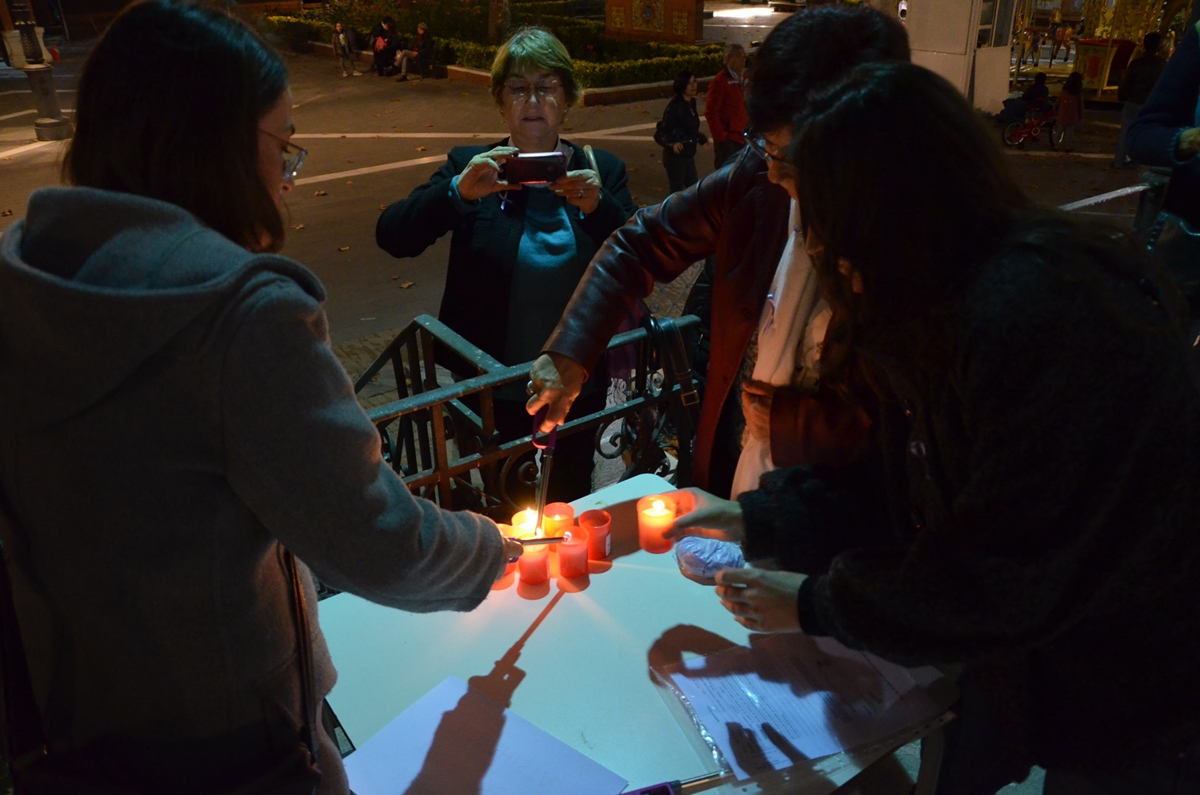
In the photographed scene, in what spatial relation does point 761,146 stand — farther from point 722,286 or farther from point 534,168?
point 534,168

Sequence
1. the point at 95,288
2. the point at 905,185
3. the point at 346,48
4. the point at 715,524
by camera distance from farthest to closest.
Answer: the point at 346,48 → the point at 715,524 → the point at 905,185 → the point at 95,288

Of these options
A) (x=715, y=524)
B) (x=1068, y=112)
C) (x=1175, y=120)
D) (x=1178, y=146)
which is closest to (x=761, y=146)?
(x=715, y=524)

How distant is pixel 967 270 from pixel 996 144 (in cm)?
25

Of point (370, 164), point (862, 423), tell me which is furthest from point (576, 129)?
point (862, 423)

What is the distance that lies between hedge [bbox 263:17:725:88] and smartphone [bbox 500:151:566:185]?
12.7 meters

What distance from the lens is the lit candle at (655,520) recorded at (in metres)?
2.12

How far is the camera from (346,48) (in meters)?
17.8

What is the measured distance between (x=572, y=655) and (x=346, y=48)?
59.6 ft

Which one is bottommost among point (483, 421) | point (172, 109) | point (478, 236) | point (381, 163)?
point (381, 163)

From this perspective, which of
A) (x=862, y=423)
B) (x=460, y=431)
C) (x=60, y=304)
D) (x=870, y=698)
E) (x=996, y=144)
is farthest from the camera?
(x=460, y=431)

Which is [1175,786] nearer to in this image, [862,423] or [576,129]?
[862,423]

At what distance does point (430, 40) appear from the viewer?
1745 cm

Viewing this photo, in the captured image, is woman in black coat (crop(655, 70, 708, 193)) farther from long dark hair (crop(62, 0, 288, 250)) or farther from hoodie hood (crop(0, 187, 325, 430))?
hoodie hood (crop(0, 187, 325, 430))

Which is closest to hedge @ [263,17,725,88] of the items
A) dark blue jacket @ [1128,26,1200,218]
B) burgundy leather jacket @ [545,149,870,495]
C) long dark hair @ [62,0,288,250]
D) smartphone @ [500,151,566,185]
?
dark blue jacket @ [1128,26,1200,218]
